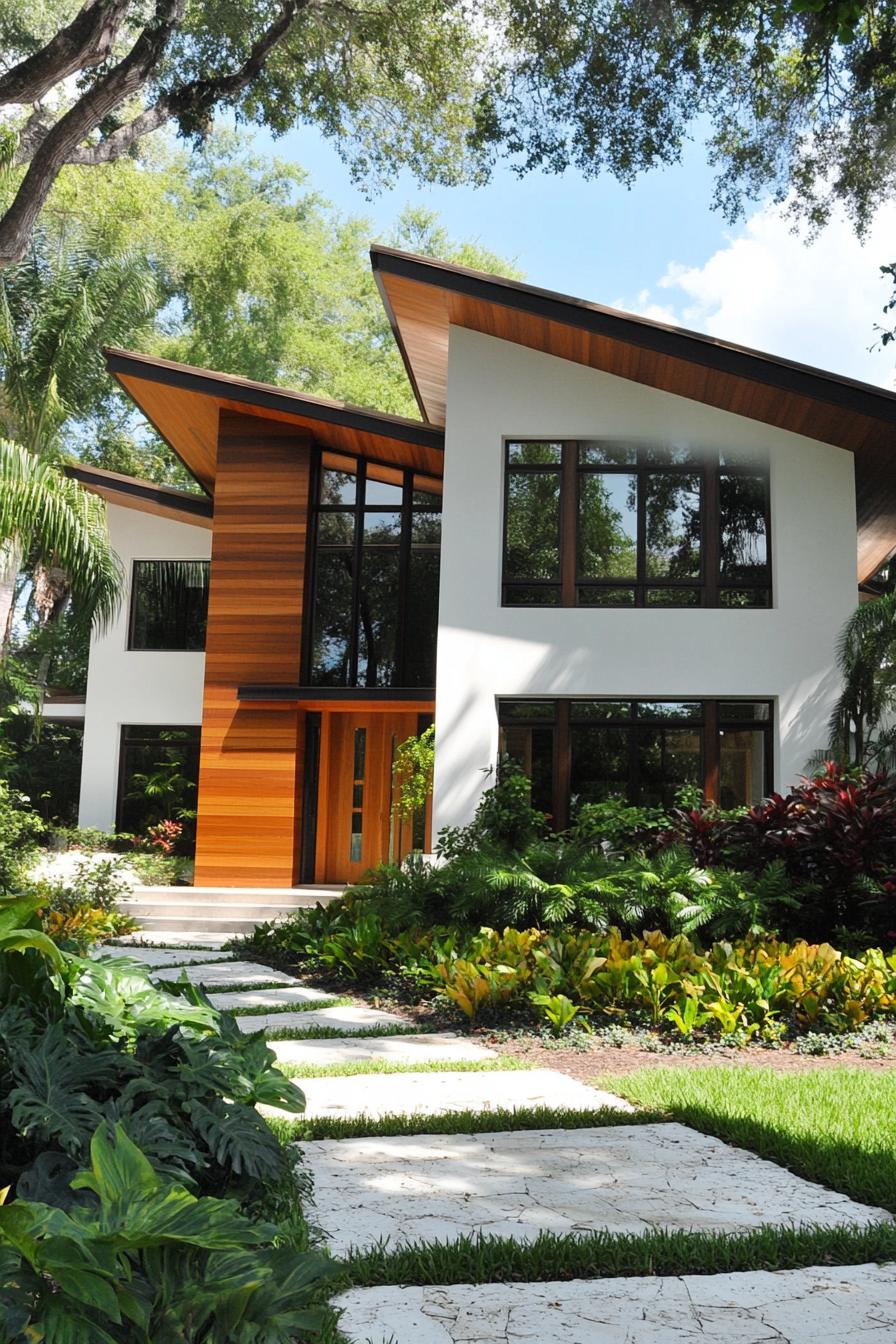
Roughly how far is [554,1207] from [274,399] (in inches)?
431

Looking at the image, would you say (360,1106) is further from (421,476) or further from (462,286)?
(421,476)

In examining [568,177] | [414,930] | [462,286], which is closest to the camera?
[414,930]

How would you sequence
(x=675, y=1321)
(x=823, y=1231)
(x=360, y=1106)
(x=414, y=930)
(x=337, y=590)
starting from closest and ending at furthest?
(x=675, y=1321), (x=823, y=1231), (x=360, y=1106), (x=414, y=930), (x=337, y=590)

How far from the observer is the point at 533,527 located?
470 inches

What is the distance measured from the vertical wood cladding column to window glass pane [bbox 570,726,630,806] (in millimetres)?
3498

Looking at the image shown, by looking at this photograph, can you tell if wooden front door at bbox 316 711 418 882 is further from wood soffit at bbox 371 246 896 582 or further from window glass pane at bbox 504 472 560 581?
wood soffit at bbox 371 246 896 582

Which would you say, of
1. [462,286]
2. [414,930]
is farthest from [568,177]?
[414,930]

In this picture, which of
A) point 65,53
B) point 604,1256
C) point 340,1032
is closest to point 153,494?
point 65,53

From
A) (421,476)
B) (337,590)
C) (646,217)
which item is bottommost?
(337,590)

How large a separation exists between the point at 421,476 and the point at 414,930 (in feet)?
24.2

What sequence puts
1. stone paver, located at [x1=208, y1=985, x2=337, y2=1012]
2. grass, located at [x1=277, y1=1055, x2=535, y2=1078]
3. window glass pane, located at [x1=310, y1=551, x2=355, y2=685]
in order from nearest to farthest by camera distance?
1. grass, located at [x1=277, y1=1055, x2=535, y2=1078]
2. stone paver, located at [x1=208, y1=985, x2=337, y2=1012]
3. window glass pane, located at [x1=310, y1=551, x2=355, y2=685]

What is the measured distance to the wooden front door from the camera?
1383cm

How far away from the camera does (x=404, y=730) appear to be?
551 inches

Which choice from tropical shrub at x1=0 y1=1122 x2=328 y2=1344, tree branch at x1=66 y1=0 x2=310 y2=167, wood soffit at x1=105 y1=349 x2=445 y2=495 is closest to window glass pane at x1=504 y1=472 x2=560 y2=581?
wood soffit at x1=105 y1=349 x2=445 y2=495
